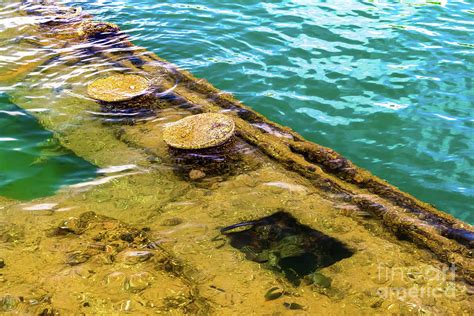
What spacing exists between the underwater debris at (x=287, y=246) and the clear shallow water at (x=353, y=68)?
2.21 meters

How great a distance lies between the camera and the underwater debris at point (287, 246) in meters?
4.12

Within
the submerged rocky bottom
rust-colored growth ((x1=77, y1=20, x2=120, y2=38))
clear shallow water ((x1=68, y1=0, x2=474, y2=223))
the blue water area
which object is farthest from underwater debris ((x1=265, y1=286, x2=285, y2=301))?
rust-colored growth ((x1=77, y1=20, x2=120, y2=38))

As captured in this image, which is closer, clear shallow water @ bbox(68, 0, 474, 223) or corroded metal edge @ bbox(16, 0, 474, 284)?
corroded metal edge @ bbox(16, 0, 474, 284)

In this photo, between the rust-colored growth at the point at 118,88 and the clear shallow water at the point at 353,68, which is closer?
the clear shallow water at the point at 353,68

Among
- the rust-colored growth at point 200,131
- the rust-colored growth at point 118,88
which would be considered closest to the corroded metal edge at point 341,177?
the rust-colored growth at point 200,131

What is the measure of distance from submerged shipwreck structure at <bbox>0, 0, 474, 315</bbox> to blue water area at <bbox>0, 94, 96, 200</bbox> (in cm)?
21

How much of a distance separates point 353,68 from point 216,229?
18.9 ft

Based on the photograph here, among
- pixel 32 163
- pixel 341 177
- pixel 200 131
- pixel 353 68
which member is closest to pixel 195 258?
pixel 341 177

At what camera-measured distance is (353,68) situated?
889 centimetres

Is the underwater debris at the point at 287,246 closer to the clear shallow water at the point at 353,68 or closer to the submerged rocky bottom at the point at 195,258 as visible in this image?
the submerged rocky bottom at the point at 195,258

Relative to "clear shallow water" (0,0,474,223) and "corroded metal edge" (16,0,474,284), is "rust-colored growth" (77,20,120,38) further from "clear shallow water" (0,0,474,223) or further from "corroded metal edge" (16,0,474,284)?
"corroded metal edge" (16,0,474,284)

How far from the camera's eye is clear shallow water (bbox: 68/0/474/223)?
21.4 ft

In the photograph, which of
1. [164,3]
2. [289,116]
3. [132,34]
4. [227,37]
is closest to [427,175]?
[289,116]

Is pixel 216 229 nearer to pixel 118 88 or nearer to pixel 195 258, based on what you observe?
pixel 195 258
